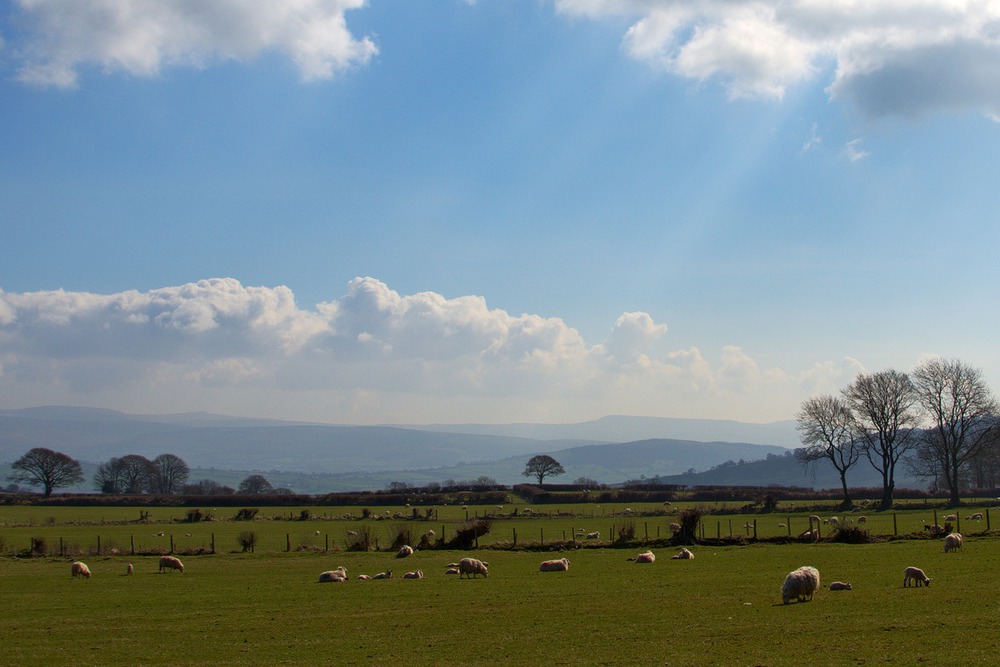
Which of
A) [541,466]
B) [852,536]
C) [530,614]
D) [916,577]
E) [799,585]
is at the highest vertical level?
[799,585]

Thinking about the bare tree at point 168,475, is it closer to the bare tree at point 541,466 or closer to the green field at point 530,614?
the bare tree at point 541,466

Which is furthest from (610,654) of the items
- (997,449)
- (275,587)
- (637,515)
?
(997,449)

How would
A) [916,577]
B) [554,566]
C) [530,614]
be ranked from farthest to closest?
[554,566]
[916,577]
[530,614]

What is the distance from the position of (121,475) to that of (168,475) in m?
9.20

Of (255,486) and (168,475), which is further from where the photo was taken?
(255,486)

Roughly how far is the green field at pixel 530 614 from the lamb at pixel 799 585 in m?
0.45

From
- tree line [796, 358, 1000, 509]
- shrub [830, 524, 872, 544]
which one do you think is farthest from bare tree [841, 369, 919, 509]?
shrub [830, 524, 872, 544]

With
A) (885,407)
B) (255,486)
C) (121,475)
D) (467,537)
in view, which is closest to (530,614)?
(467,537)

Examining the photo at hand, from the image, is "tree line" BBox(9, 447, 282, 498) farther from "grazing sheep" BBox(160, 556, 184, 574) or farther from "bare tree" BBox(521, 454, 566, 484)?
"grazing sheep" BBox(160, 556, 184, 574)

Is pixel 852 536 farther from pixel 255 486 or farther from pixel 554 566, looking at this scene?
pixel 255 486

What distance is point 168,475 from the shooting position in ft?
536

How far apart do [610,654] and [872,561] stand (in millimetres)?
21815

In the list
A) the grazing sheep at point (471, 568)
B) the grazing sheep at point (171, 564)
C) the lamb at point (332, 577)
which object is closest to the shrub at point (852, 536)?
the grazing sheep at point (471, 568)

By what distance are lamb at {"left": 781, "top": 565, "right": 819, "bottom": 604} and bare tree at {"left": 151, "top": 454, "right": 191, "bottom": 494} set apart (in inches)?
6074
